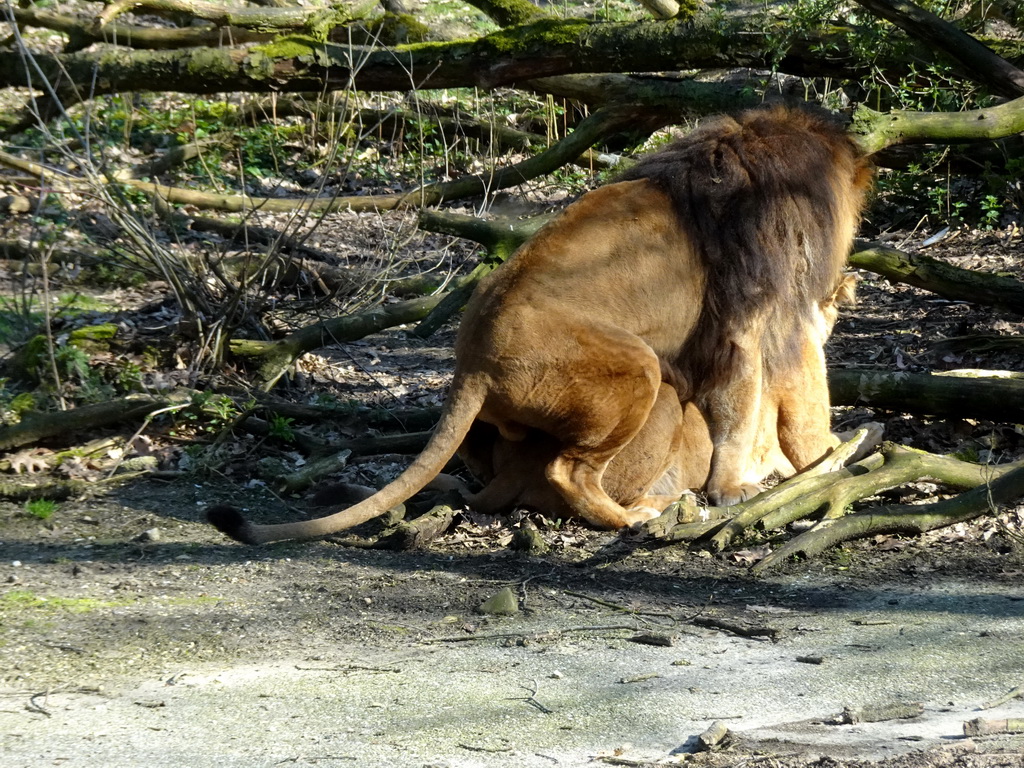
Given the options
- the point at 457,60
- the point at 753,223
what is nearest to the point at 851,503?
the point at 753,223

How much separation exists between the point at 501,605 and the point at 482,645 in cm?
43

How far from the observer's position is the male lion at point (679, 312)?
243 inches

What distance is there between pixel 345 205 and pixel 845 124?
5965 mm

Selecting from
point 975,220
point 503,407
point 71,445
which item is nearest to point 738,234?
point 503,407

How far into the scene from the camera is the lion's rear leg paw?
6699 millimetres

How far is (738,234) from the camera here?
6.67 m

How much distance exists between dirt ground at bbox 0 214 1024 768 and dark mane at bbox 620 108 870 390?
1216 millimetres

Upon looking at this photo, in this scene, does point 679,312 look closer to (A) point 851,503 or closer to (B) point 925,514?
(A) point 851,503

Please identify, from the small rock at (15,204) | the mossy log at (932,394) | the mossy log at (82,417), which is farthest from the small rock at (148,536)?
the small rock at (15,204)

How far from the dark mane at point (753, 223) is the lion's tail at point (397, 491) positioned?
144 centimetres

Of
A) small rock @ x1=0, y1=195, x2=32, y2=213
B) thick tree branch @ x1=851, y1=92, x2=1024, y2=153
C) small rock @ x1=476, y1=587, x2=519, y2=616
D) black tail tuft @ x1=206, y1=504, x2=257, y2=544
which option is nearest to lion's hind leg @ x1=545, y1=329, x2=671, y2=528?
small rock @ x1=476, y1=587, x2=519, y2=616

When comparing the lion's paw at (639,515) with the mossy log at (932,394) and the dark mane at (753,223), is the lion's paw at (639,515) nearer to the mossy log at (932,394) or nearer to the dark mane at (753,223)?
the dark mane at (753,223)

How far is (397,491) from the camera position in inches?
231

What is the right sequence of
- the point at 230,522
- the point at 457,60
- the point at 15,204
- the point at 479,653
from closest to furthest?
the point at 479,653
the point at 230,522
the point at 457,60
the point at 15,204
